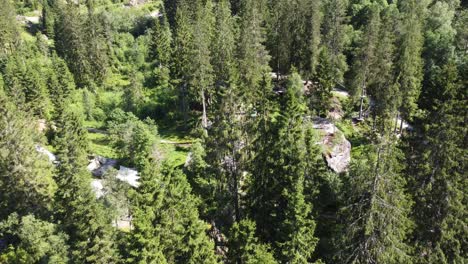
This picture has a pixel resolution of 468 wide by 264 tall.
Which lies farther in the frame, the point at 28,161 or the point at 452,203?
the point at 28,161

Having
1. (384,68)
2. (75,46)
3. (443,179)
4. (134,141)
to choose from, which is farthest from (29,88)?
(443,179)

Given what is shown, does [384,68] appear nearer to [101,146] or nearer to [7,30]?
[101,146]

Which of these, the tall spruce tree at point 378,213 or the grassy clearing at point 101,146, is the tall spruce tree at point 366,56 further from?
the grassy clearing at point 101,146

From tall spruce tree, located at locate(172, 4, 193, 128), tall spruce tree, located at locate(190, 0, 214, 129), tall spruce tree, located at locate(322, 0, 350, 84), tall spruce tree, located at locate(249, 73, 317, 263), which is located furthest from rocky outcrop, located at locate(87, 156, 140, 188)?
tall spruce tree, located at locate(322, 0, 350, 84)

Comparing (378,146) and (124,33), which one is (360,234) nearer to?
(378,146)

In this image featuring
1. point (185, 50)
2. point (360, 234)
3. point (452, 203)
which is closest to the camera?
point (360, 234)

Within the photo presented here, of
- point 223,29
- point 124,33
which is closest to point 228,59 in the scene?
point 223,29

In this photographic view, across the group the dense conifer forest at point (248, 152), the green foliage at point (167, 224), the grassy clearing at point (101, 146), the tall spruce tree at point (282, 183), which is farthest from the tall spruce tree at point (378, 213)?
the grassy clearing at point (101, 146)

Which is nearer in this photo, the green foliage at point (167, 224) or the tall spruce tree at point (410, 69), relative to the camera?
the green foliage at point (167, 224)
